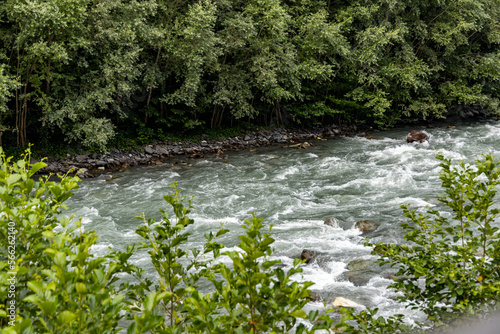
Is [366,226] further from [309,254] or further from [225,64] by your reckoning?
[225,64]

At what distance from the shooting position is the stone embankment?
671 inches

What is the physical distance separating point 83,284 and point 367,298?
22.0 feet

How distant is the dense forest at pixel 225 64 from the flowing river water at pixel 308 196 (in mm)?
3326

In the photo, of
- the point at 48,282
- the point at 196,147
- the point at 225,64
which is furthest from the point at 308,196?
the point at 48,282

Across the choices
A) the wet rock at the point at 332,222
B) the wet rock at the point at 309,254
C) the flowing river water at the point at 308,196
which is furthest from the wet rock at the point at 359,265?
the wet rock at the point at 332,222

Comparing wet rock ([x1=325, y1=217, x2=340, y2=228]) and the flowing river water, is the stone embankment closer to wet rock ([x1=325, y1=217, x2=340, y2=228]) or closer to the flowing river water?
the flowing river water

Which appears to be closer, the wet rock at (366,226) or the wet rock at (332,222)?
the wet rock at (366,226)

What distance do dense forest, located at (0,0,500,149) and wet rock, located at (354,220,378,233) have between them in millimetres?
10555

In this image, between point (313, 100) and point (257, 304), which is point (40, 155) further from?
point (257, 304)

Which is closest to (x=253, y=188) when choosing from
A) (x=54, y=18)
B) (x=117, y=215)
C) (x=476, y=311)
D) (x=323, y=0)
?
(x=117, y=215)

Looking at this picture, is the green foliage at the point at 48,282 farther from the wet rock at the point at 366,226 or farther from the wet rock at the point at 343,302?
the wet rock at the point at 366,226

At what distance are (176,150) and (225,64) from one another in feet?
16.8

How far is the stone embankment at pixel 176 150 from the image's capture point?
17047 mm

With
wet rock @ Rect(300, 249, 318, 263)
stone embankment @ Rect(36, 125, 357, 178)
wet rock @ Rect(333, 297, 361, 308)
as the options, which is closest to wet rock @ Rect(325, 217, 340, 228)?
wet rock @ Rect(300, 249, 318, 263)
